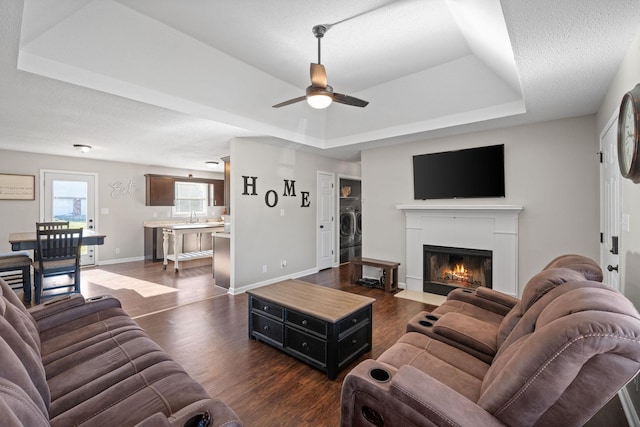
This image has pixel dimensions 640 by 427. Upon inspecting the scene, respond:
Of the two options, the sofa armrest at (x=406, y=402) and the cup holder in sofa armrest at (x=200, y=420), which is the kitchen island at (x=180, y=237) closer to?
the cup holder in sofa armrest at (x=200, y=420)

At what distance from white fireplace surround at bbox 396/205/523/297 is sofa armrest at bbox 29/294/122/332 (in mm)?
3877

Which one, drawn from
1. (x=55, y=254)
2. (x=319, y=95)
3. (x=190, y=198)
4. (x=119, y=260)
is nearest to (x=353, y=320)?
(x=319, y=95)

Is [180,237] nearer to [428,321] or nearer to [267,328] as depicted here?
[267,328]

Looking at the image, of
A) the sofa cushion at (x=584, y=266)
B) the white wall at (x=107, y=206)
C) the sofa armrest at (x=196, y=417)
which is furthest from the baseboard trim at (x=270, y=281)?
the white wall at (x=107, y=206)

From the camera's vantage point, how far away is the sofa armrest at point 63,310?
1.92 metres

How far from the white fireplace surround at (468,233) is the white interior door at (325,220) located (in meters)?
1.83

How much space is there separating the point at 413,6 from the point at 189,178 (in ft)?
23.1

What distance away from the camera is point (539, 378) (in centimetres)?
91

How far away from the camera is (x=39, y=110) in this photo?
3.33 meters

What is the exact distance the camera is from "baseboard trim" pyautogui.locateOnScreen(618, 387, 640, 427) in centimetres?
169

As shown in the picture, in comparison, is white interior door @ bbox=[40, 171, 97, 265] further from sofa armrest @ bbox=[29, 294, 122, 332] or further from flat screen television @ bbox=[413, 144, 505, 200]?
flat screen television @ bbox=[413, 144, 505, 200]

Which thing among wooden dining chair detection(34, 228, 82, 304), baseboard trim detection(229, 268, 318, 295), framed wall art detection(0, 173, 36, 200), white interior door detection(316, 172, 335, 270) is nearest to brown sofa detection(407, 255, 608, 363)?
baseboard trim detection(229, 268, 318, 295)

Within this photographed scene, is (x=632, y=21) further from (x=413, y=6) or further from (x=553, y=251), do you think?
(x=553, y=251)

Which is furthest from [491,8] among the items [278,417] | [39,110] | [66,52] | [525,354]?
[39,110]
